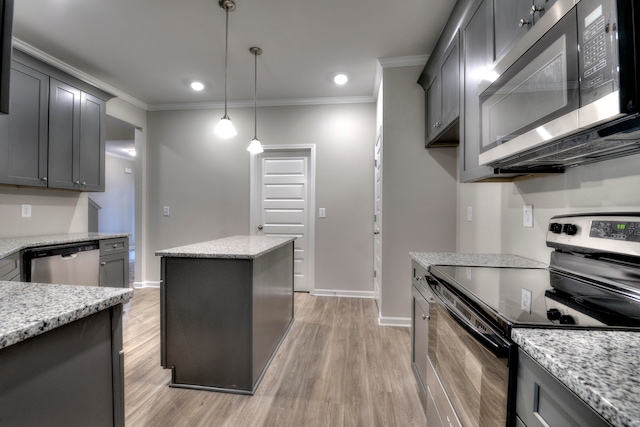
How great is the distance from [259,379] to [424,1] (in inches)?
113

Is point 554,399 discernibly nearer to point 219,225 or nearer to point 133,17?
point 133,17

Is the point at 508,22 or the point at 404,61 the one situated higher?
the point at 404,61

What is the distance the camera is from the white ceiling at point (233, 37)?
2123mm

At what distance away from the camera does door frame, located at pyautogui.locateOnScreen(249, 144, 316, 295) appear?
3744 millimetres

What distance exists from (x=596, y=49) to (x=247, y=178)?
3.57 m

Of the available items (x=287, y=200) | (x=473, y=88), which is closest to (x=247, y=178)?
(x=287, y=200)

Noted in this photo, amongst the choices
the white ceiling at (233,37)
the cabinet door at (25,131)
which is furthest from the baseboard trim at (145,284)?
the white ceiling at (233,37)

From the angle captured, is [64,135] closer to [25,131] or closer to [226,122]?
[25,131]

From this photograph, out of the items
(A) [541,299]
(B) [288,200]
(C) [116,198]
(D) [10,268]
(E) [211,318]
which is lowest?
(E) [211,318]

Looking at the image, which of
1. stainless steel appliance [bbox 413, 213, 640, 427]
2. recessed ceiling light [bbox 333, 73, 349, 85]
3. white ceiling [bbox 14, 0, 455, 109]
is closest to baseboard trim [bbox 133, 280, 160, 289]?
white ceiling [bbox 14, 0, 455, 109]

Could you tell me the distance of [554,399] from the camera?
0.54 m

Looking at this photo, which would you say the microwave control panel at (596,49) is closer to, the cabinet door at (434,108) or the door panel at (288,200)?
the cabinet door at (434,108)

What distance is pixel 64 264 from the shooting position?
7.80 ft

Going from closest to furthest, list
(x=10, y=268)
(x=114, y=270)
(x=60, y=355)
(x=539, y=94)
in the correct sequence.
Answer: (x=60, y=355), (x=539, y=94), (x=10, y=268), (x=114, y=270)
